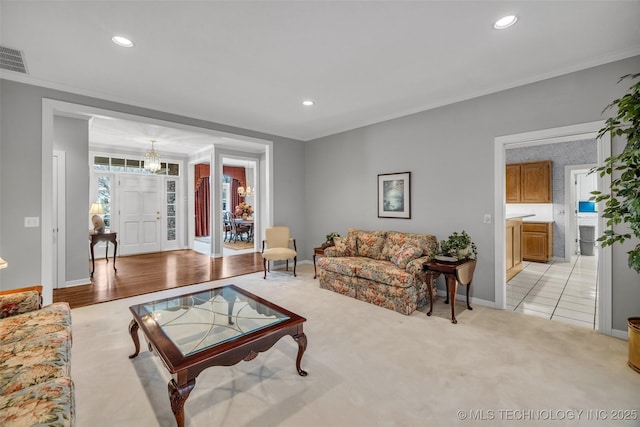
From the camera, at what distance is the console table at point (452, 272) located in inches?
125

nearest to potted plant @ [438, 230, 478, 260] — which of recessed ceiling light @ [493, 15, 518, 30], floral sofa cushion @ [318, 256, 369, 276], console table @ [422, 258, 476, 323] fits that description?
console table @ [422, 258, 476, 323]

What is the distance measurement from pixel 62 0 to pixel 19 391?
97.3 inches

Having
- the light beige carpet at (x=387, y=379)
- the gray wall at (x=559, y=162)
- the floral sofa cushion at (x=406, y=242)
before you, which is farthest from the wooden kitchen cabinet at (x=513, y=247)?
the light beige carpet at (x=387, y=379)

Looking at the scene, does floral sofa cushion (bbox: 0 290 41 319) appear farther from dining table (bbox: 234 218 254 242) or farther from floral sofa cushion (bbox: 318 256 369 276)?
dining table (bbox: 234 218 254 242)

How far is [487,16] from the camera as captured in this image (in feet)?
7.11

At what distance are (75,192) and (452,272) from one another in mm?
5720

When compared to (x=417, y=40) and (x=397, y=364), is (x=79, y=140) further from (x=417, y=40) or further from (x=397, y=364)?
(x=397, y=364)

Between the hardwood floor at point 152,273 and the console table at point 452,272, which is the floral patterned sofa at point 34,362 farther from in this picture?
the console table at point 452,272

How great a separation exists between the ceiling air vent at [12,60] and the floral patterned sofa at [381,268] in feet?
13.2

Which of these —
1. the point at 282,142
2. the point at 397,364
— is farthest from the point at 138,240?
the point at 397,364

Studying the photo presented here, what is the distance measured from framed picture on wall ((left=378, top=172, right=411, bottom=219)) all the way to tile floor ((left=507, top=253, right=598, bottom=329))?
74.4 inches

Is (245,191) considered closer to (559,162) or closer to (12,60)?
(12,60)

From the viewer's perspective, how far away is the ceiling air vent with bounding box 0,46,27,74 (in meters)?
2.63

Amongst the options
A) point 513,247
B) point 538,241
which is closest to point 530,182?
point 538,241
